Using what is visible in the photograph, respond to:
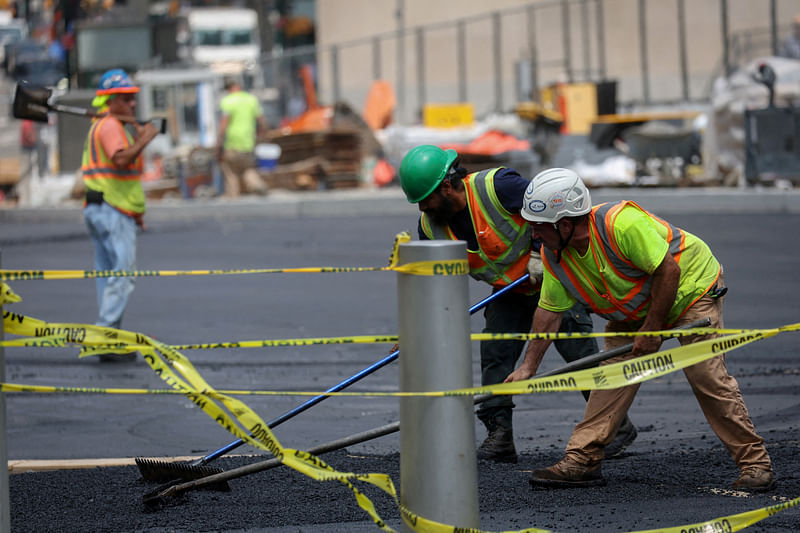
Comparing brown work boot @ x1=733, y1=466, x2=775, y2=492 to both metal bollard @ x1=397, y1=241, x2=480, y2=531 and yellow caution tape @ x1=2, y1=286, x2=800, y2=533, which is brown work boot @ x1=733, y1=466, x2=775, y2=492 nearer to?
yellow caution tape @ x1=2, y1=286, x2=800, y2=533

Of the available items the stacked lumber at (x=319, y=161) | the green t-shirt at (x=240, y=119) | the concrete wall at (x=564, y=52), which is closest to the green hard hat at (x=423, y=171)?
the green t-shirt at (x=240, y=119)

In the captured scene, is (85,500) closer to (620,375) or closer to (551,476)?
(551,476)

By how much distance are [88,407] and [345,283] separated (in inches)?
198

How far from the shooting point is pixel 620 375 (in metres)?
4.10

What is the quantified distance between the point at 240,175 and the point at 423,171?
16901 millimetres

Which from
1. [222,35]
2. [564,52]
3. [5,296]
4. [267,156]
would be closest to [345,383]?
[5,296]

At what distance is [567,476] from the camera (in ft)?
16.6

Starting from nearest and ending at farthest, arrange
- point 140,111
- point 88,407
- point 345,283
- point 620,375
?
point 620,375, point 88,407, point 345,283, point 140,111

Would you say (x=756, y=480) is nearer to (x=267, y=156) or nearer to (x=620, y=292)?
(x=620, y=292)

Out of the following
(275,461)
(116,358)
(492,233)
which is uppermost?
(492,233)

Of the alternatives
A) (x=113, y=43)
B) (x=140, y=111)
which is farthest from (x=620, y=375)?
(x=113, y=43)

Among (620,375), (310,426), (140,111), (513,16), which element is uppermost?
(513,16)

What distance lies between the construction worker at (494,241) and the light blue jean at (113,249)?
11.7 ft

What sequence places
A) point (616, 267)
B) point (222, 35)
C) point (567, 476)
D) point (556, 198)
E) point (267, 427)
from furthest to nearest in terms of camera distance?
point (222, 35), point (567, 476), point (616, 267), point (556, 198), point (267, 427)
